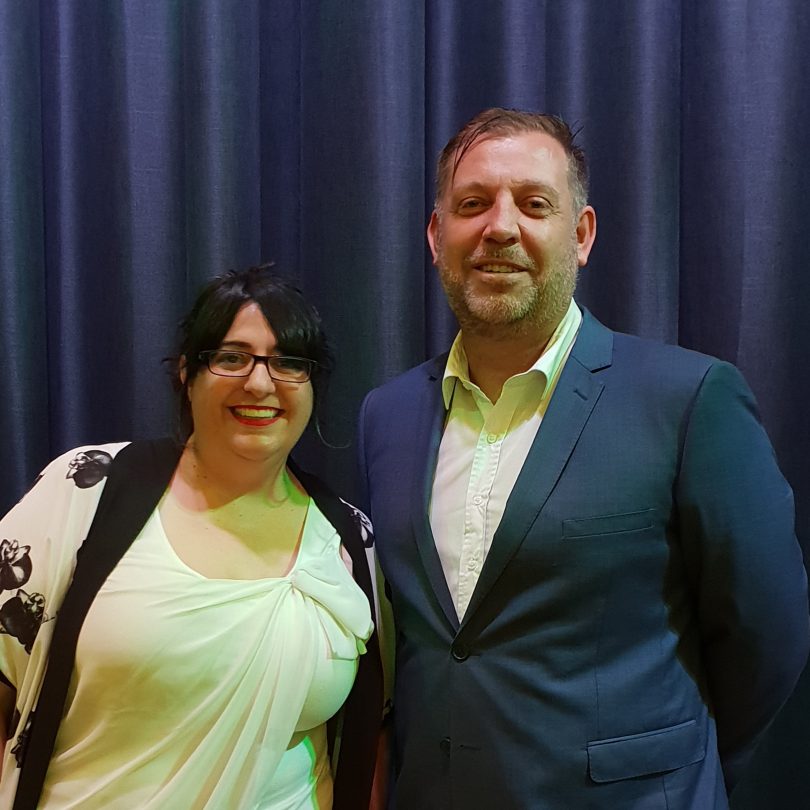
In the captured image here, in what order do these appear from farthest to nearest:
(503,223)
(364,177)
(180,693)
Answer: (364,177)
(503,223)
(180,693)

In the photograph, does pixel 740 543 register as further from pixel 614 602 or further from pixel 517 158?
pixel 517 158

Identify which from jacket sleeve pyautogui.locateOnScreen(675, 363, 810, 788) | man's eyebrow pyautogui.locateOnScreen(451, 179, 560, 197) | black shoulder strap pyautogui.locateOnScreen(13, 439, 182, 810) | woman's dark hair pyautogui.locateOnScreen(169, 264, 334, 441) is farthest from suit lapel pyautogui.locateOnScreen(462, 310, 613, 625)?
black shoulder strap pyautogui.locateOnScreen(13, 439, 182, 810)

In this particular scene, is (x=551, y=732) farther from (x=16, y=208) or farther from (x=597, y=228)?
(x=16, y=208)

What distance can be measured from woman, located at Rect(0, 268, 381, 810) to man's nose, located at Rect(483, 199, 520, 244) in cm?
33

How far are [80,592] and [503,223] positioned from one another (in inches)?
32.6

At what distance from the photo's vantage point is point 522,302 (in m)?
1.17

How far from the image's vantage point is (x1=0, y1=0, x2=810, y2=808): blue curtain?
1.56m

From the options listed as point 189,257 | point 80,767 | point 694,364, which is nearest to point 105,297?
point 189,257

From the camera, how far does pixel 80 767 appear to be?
3.56 ft

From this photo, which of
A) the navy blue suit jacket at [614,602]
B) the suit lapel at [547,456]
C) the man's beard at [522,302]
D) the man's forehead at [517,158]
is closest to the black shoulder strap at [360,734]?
the navy blue suit jacket at [614,602]

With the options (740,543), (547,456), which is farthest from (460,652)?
(740,543)

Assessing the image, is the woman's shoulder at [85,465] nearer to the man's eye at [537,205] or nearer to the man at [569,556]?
the man at [569,556]

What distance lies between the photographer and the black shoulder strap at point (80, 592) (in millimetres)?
1079

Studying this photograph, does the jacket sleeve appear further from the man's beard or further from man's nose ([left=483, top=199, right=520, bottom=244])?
man's nose ([left=483, top=199, right=520, bottom=244])
